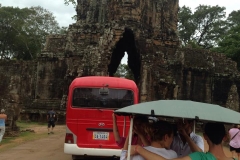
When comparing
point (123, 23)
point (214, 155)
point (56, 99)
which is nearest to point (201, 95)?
point (123, 23)

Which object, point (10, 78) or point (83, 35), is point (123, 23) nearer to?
point (83, 35)

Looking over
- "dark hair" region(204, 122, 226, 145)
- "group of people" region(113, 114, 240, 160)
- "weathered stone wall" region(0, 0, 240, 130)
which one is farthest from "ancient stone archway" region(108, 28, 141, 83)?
"dark hair" region(204, 122, 226, 145)

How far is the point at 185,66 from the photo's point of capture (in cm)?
2641

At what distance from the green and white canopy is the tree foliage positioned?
4357cm

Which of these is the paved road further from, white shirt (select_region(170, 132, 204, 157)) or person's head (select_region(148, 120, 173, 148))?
person's head (select_region(148, 120, 173, 148))

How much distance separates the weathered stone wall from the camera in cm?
2173

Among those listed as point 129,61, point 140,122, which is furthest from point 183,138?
point 129,61

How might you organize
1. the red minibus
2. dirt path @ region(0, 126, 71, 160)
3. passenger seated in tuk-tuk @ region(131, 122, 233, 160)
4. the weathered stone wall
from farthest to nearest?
the weathered stone wall, dirt path @ region(0, 126, 71, 160), the red minibus, passenger seated in tuk-tuk @ region(131, 122, 233, 160)

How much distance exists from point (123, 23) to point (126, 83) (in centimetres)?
1440

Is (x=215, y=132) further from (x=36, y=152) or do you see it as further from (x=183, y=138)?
(x=36, y=152)

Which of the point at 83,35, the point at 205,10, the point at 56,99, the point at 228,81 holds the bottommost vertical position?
the point at 56,99

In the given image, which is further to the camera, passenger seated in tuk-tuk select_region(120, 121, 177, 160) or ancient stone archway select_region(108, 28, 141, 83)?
ancient stone archway select_region(108, 28, 141, 83)

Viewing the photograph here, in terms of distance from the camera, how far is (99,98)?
29.9 ft

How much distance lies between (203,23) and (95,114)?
4685cm
